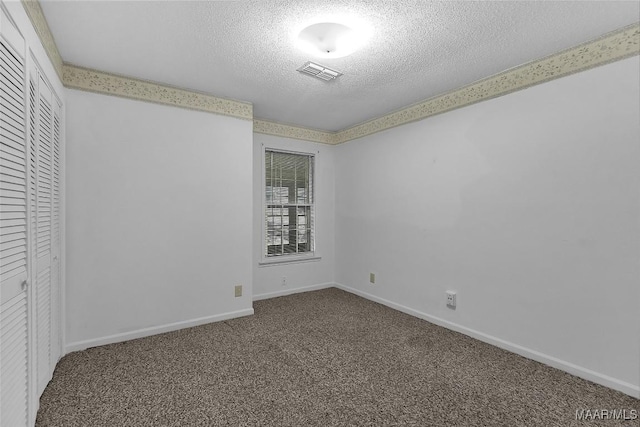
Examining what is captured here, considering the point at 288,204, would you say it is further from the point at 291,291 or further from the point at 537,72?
the point at 537,72

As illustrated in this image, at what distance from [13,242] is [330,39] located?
2103 millimetres

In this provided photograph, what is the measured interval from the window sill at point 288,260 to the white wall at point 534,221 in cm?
124

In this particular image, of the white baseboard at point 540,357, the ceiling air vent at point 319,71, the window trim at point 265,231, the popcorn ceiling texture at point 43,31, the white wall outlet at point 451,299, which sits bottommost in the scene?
the white baseboard at point 540,357

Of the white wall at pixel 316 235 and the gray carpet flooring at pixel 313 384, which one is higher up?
the white wall at pixel 316 235

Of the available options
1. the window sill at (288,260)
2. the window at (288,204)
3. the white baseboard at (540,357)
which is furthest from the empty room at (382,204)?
the window at (288,204)

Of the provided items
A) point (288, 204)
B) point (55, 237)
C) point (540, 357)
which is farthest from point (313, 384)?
point (288, 204)

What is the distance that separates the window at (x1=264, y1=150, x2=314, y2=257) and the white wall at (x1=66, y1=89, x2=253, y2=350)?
0.80m

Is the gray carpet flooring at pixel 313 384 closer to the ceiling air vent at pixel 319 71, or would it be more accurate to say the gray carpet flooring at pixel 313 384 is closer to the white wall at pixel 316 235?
the white wall at pixel 316 235

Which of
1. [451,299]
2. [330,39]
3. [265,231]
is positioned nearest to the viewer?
[330,39]

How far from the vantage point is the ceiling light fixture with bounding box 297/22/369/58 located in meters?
1.98

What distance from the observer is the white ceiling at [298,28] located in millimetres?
1800

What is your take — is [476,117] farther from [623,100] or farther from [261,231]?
[261,231]

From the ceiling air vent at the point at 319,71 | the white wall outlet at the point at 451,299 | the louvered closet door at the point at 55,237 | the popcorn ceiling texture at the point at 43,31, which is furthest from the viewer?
the white wall outlet at the point at 451,299

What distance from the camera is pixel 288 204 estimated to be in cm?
442
